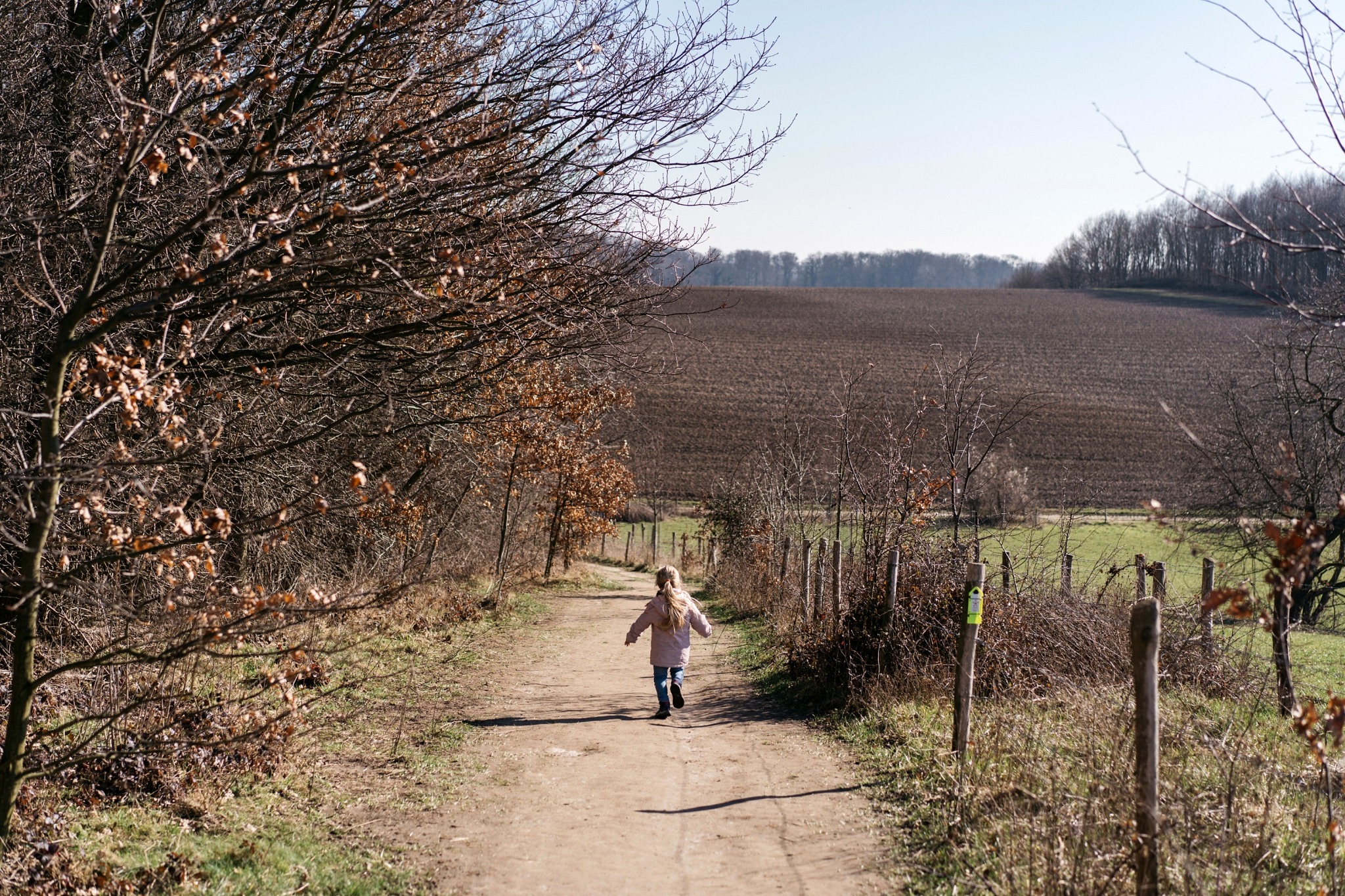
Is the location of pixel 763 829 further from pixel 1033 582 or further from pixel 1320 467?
pixel 1320 467

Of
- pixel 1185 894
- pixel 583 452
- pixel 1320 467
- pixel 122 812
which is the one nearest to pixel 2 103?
pixel 122 812

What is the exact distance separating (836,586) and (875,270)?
149 meters

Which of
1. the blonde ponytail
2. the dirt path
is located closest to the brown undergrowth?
the dirt path

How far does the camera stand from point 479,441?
17312 mm

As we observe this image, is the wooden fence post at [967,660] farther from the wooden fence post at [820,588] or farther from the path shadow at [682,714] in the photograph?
the wooden fence post at [820,588]

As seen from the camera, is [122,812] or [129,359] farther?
[122,812]

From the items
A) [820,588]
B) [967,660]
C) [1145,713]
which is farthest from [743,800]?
[820,588]

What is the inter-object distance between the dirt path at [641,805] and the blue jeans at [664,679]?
0.29 metres

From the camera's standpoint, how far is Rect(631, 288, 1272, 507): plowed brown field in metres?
54.8

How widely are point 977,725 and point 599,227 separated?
5384mm

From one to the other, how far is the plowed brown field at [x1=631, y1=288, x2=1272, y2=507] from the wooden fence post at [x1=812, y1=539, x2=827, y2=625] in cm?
2656

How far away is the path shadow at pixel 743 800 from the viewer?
6.98 metres

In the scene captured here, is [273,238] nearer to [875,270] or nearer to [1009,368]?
[1009,368]

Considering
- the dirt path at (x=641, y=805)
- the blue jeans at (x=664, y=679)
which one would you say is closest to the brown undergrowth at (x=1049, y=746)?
the dirt path at (x=641, y=805)
